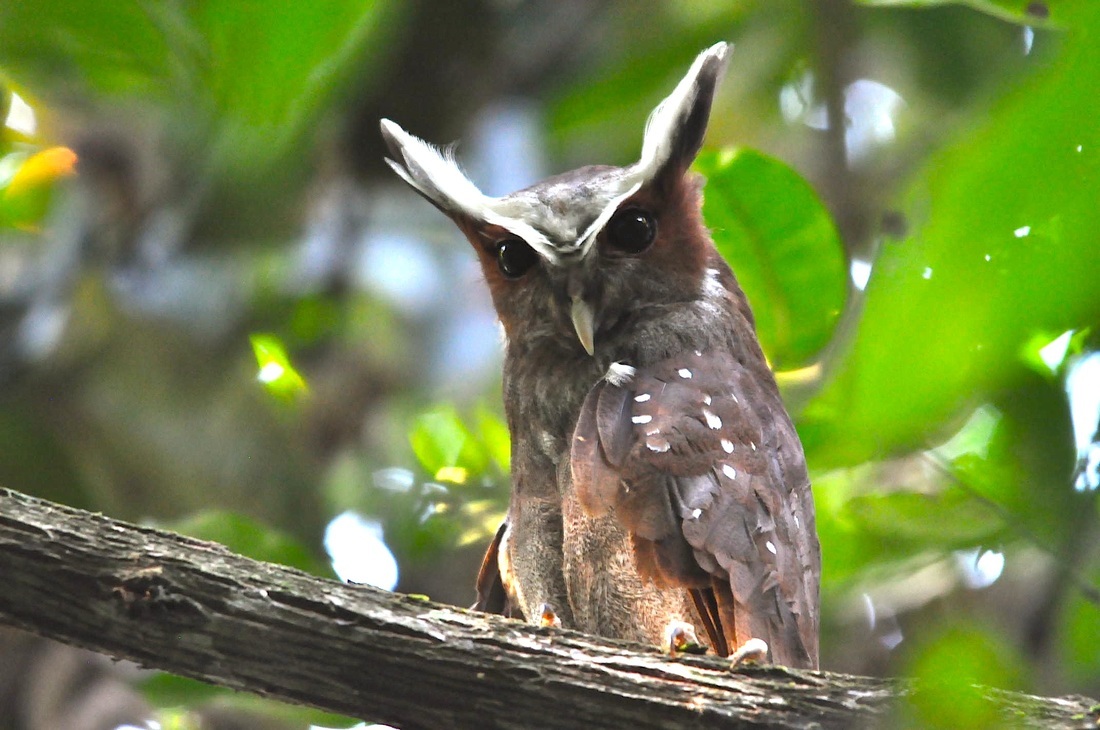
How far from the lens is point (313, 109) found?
364cm

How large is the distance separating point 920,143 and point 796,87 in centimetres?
83

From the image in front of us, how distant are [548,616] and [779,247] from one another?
1195 millimetres

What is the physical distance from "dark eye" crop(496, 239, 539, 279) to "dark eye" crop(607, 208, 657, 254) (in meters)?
0.21

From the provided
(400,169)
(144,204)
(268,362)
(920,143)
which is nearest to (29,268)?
(144,204)

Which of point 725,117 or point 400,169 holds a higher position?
point 725,117

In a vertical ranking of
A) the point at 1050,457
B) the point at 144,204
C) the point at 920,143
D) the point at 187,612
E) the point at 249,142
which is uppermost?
the point at 920,143

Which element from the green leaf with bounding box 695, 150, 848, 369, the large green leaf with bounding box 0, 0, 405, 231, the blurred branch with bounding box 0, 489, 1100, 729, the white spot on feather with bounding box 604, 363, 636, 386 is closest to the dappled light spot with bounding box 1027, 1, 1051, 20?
the blurred branch with bounding box 0, 489, 1100, 729

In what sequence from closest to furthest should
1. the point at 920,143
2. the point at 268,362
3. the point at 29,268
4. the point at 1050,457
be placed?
1. the point at 1050,457
2. the point at 268,362
3. the point at 29,268
4. the point at 920,143

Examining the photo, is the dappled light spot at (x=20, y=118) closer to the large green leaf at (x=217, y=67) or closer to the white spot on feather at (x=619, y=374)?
the large green leaf at (x=217, y=67)

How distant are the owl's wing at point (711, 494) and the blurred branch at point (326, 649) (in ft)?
1.73

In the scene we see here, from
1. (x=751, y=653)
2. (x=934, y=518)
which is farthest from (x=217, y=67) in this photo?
(x=934, y=518)

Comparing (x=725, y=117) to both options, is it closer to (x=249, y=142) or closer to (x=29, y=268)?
(x=249, y=142)

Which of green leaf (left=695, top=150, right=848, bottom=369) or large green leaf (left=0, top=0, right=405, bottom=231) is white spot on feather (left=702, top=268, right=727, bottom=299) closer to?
green leaf (left=695, top=150, right=848, bottom=369)

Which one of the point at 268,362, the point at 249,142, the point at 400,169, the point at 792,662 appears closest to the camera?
the point at 792,662
